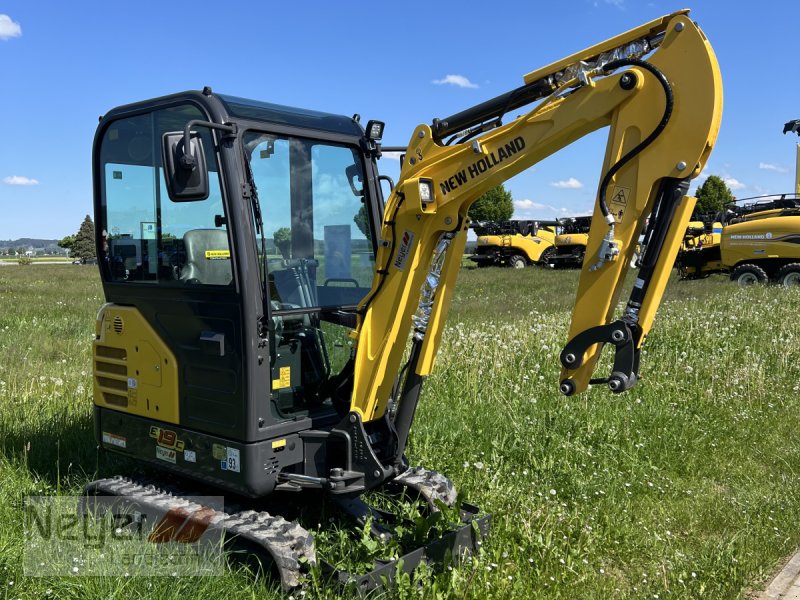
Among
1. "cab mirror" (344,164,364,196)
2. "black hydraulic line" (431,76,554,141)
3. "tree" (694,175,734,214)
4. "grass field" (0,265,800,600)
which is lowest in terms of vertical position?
"grass field" (0,265,800,600)

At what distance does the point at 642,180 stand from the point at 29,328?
1209cm

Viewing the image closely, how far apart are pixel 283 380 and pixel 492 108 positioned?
2009mm

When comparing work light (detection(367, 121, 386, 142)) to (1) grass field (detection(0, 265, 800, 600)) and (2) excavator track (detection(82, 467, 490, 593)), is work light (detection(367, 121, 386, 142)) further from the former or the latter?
(1) grass field (detection(0, 265, 800, 600))

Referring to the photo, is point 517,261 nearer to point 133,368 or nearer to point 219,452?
point 133,368

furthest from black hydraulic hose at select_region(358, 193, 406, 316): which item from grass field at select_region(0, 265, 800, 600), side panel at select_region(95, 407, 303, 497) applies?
grass field at select_region(0, 265, 800, 600)

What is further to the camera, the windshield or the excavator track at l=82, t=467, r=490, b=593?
the windshield

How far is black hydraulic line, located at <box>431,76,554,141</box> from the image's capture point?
3.86 m

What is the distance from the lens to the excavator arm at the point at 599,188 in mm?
3430

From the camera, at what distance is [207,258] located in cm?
446

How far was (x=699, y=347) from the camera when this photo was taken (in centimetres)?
940

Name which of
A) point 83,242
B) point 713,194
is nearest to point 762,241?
point 713,194

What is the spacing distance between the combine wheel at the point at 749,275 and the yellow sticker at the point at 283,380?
17.4m

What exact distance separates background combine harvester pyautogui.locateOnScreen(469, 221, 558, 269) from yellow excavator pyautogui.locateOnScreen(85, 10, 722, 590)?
30.4 meters

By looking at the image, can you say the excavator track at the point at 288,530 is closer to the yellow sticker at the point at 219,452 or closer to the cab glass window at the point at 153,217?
the yellow sticker at the point at 219,452
